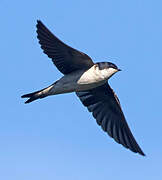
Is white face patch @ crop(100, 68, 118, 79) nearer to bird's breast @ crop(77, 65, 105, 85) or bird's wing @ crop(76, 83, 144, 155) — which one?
bird's breast @ crop(77, 65, 105, 85)

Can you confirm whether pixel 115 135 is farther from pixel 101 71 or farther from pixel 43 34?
pixel 43 34

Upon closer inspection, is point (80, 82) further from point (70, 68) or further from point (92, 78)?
point (70, 68)

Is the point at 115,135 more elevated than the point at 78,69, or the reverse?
the point at 78,69

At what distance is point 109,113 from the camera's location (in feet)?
45.6

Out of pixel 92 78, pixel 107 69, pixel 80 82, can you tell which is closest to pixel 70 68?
pixel 80 82

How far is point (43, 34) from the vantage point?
1189 cm

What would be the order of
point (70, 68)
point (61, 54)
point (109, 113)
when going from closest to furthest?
point (61, 54), point (70, 68), point (109, 113)

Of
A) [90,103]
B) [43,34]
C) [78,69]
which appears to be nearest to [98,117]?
[90,103]

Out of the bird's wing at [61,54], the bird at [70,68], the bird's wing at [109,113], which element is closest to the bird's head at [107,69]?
the bird at [70,68]

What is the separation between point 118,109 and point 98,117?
1.37 ft

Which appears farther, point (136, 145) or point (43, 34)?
point (136, 145)

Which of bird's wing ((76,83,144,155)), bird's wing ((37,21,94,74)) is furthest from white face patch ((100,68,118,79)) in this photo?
bird's wing ((76,83,144,155))

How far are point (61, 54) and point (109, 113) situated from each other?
214cm

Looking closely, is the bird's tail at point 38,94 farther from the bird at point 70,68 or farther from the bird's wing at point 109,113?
the bird's wing at point 109,113
